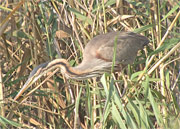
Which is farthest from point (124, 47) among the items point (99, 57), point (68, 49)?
point (68, 49)

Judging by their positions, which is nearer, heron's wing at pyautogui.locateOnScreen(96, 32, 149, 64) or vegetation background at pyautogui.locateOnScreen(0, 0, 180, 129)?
vegetation background at pyautogui.locateOnScreen(0, 0, 180, 129)

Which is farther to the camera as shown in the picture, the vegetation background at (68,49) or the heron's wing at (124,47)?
the heron's wing at (124,47)

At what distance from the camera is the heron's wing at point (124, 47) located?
303 centimetres

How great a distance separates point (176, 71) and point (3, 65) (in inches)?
61.4

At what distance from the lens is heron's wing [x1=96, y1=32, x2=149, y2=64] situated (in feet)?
9.94

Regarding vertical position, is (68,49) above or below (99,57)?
above

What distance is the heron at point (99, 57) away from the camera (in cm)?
280

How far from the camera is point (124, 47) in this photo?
3.18 metres

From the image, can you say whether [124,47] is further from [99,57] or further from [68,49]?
[68,49]

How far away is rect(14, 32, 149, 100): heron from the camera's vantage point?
2.80m

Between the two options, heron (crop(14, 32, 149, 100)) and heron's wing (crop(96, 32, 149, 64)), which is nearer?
heron (crop(14, 32, 149, 100))

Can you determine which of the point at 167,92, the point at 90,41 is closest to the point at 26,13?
the point at 90,41

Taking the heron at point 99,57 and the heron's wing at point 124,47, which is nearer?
the heron at point 99,57

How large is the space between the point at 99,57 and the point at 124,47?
25cm
